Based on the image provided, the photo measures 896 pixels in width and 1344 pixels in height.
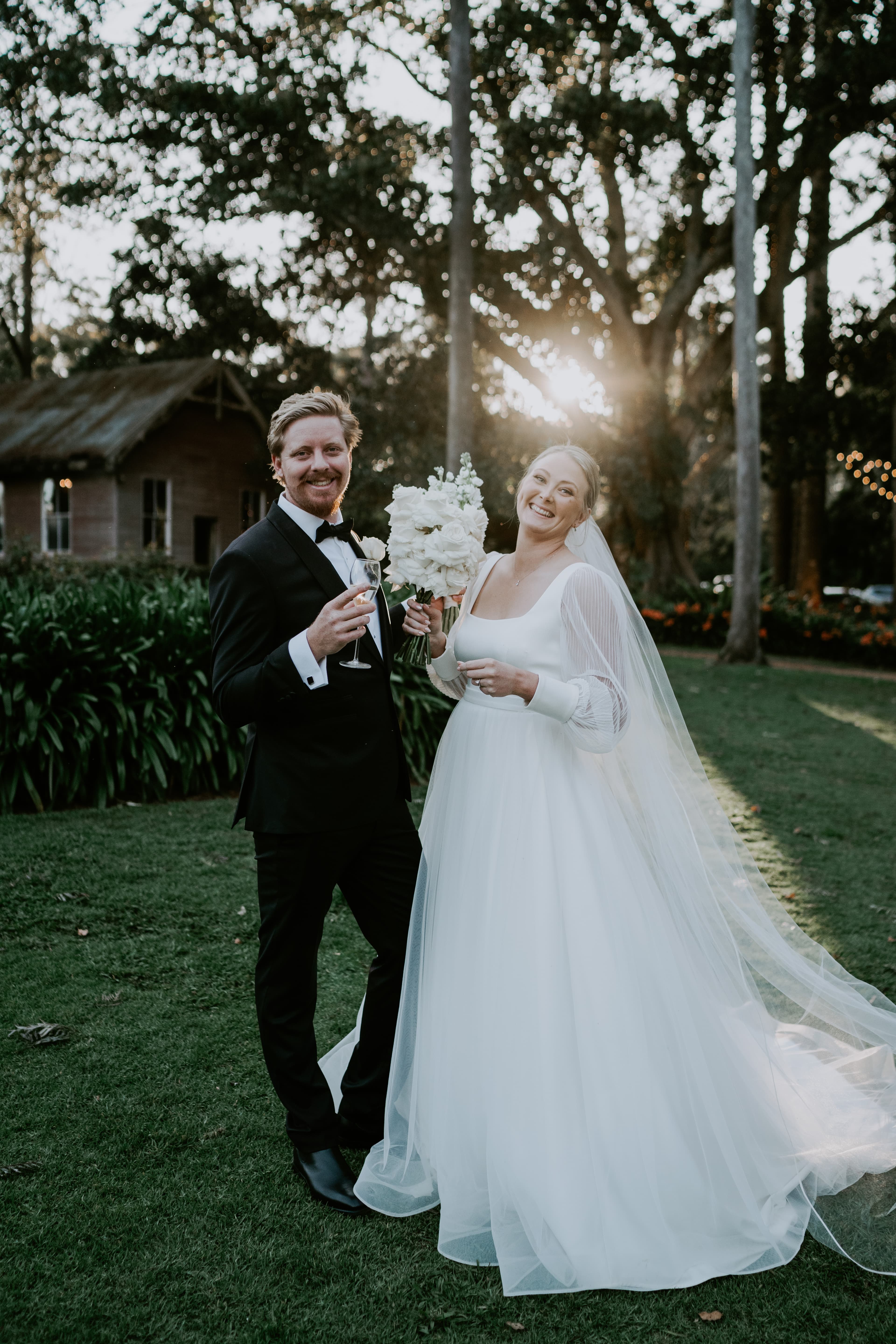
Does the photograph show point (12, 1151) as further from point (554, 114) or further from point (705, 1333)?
point (554, 114)

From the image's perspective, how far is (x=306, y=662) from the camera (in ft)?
9.30

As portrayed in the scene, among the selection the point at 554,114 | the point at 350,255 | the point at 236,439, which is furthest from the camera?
the point at 236,439

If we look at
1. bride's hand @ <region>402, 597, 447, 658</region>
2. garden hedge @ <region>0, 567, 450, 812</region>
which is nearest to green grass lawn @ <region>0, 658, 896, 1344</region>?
garden hedge @ <region>0, 567, 450, 812</region>

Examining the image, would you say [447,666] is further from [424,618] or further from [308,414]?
[308,414]

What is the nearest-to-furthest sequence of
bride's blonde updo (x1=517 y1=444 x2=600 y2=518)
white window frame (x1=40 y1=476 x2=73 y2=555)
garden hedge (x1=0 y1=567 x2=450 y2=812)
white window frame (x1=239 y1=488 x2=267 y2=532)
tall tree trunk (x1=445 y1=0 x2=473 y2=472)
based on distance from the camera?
bride's blonde updo (x1=517 y1=444 x2=600 y2=518)
garden hedge (x1=0 y1=567 x2=450 y2=812)
tall tree trunk (x1=445 y1=0 x2=473 y2=472)
white window frame (x1=40 y1=476 x2=73 y2=555)
white window frame (x1=239 y1=488 x2=267 y2=532)

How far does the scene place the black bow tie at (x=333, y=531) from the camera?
3100mm

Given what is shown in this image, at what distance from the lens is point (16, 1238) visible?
285 cm

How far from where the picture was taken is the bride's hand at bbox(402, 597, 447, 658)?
3.32 meters

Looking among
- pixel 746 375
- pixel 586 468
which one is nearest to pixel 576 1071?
pixel 586 468

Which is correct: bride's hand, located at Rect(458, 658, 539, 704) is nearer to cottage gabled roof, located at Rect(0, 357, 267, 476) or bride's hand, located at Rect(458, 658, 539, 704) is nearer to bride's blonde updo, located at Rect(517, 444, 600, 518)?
bride's blonde updo, located at Rect(517, 444, 600, 518)

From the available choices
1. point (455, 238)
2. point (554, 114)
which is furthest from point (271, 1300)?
point (554, 114)

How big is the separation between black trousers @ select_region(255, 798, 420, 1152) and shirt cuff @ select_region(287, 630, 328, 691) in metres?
0.47

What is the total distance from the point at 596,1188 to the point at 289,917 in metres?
1.15

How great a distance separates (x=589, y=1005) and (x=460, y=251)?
14.5 m
